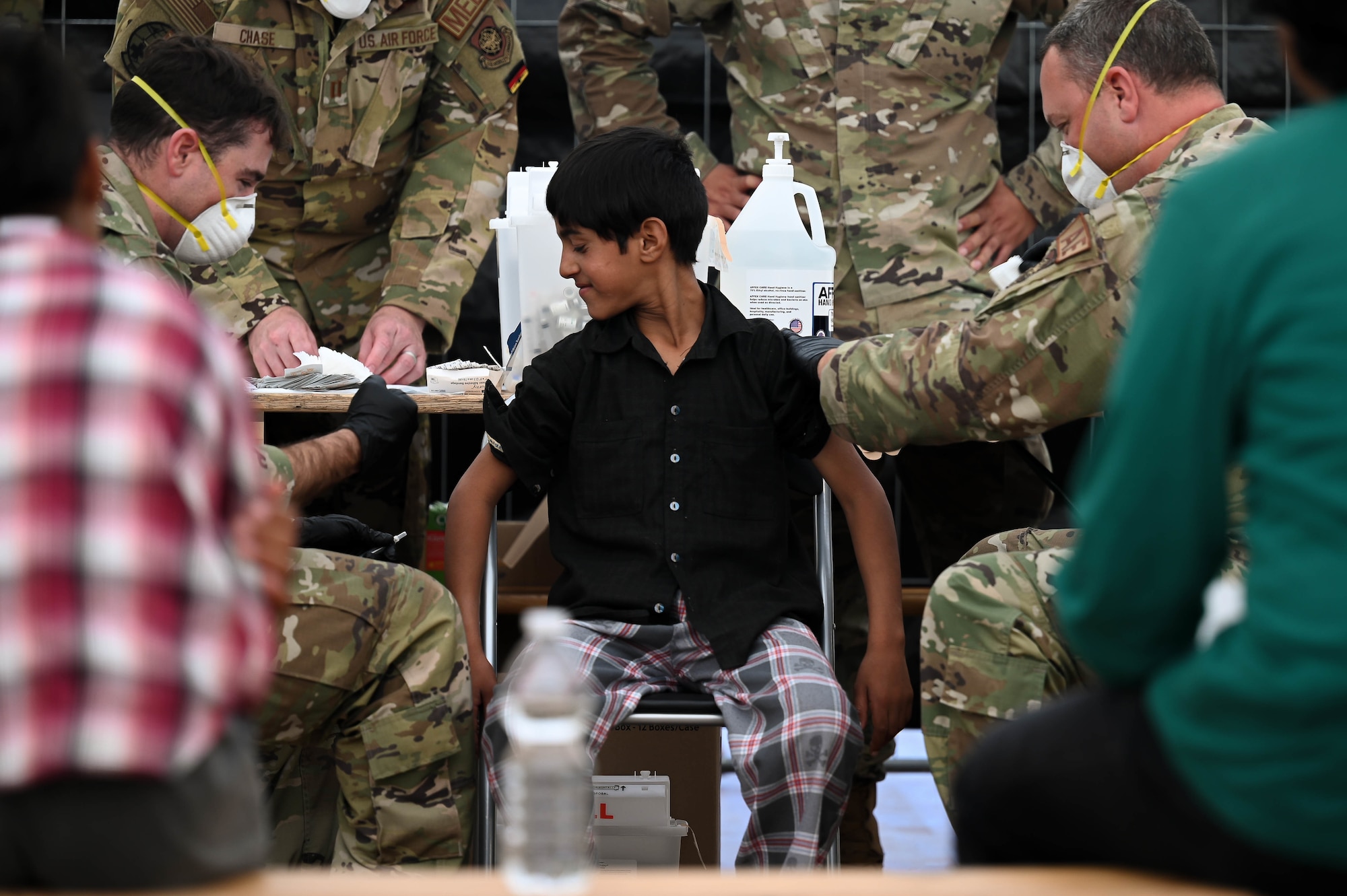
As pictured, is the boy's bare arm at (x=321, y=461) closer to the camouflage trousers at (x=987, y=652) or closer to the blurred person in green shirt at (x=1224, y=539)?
the camouflage trousers at (x=987, y=652)

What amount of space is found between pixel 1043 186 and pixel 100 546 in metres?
2.87

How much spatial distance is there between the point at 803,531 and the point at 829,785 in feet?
3.99

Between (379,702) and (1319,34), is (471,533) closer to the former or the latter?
(379,702)

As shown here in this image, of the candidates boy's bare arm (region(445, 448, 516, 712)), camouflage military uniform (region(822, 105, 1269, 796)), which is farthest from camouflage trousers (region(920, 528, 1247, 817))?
boy's bare arm (region(445, 448, 516, 712))

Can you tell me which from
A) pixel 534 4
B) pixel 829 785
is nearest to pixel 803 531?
pixel 829 785

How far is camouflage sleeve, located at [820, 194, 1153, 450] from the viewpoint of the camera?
6.12ft

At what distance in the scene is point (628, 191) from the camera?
7.66 feet

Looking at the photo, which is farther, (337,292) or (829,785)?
(337,292)

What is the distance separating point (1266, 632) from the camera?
1.01 m

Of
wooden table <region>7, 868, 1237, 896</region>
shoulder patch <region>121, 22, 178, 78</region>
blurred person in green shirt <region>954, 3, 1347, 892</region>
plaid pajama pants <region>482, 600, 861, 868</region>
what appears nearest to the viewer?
blurred person in green shirt <region>954, 3, 1347, 892</region>

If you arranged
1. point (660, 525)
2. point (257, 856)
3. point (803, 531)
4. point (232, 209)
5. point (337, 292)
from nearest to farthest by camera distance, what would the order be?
point (257, 856) → point (660, 525) → point (232, 209) → point (803, 531) → point (337, 292)

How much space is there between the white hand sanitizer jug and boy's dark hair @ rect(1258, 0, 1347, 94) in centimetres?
150

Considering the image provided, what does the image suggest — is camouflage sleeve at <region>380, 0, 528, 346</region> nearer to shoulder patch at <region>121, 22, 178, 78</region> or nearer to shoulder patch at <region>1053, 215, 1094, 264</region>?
shoulder patch at <region>121, 22, 178, 78</region>

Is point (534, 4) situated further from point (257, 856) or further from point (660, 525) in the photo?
point (257, 856)
